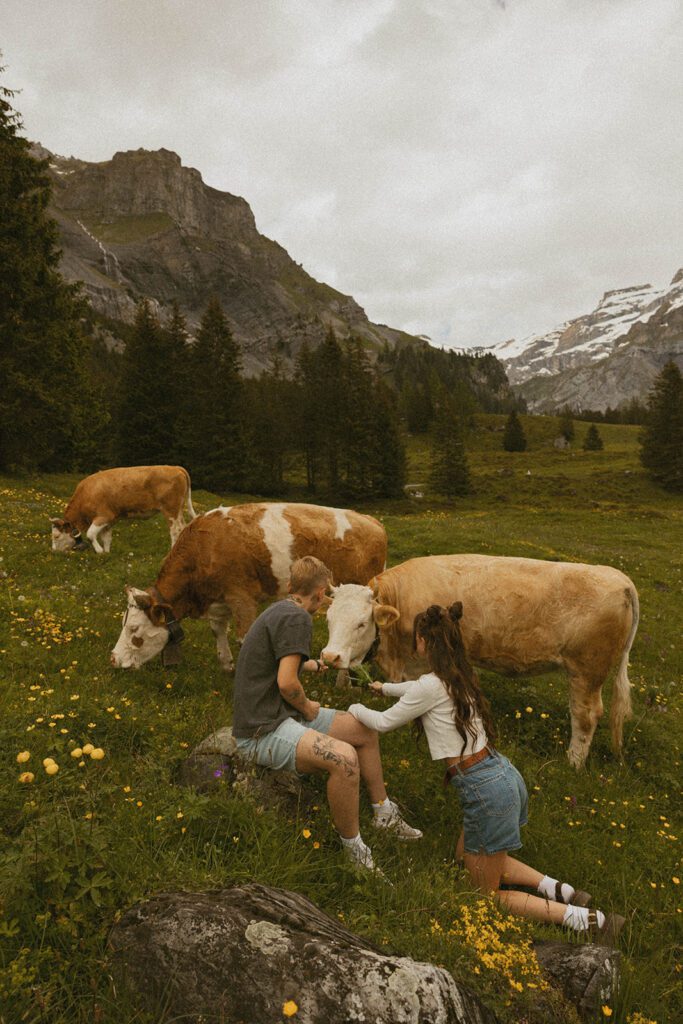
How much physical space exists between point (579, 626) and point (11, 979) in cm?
672

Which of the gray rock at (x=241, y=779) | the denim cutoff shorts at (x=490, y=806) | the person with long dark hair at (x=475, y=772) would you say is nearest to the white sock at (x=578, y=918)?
the person with long dark hair at (x=475, y=772)

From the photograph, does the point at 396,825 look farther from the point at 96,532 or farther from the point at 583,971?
the point at 96,532

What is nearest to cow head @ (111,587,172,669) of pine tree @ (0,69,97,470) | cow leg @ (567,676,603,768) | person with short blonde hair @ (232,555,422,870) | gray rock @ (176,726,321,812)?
gray rock @ (176,726,321,812)

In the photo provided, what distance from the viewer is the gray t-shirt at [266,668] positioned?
4.66 m

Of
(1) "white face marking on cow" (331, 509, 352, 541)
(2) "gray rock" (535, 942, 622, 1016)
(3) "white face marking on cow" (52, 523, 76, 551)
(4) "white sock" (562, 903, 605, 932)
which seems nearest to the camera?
(2) "gray rock" (535, 942, 622, 1016)

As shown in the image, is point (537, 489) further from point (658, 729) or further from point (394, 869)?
point (394, 869)

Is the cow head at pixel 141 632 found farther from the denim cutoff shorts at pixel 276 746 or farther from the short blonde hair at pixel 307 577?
the denim cutoff shorts at pixel 276 746

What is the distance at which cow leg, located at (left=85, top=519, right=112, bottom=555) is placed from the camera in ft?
48.7

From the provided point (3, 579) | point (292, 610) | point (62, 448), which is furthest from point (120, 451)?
point (292, 610)

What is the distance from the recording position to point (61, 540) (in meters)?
14.3

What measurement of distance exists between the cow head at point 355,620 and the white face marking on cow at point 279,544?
2.09 meters

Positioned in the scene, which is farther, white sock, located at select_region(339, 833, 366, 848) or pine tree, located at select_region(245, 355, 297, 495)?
pine tree, located at select_region(245, 355, 297, 495)

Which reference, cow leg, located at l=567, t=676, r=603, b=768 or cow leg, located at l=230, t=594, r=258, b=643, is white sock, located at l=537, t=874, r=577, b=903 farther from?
cow leg, located at l=230, t=594, r=258, b=643

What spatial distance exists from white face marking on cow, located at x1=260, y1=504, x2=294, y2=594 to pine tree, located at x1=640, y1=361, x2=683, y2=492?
6671 cm
